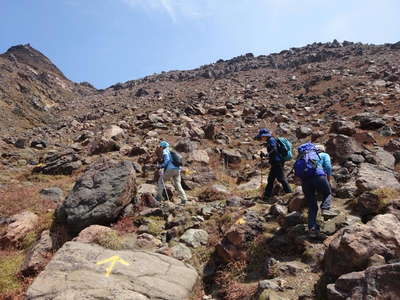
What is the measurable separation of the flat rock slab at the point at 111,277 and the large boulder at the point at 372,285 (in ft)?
9.63

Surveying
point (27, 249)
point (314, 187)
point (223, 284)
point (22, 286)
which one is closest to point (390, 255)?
point (314, 187)

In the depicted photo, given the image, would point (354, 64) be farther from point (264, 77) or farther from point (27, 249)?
point (27, 249)

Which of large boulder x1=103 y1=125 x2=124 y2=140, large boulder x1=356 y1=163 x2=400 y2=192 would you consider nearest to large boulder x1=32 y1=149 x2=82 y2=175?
large boulder x1=103 y1=125 x2=124 y2=140

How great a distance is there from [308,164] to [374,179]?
290 cm

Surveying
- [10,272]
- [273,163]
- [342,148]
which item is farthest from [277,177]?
[10,272]

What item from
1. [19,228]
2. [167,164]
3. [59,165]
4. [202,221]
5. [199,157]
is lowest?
[19,228]

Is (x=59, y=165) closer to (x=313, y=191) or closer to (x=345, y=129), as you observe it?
(x=313, y=191)

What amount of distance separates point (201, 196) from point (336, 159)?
228 inches

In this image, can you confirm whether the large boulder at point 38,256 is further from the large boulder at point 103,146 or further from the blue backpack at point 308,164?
the large boulder at point 103,146

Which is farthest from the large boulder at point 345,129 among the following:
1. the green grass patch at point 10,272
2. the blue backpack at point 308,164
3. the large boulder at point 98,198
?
the green grass patch at point 10,272

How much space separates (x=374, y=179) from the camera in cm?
873

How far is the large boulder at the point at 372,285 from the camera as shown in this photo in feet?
14.2

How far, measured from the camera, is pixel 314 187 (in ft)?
22.9

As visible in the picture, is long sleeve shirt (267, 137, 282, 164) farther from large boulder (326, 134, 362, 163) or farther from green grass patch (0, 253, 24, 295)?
green grass patch (0, 253, 24, 295)
